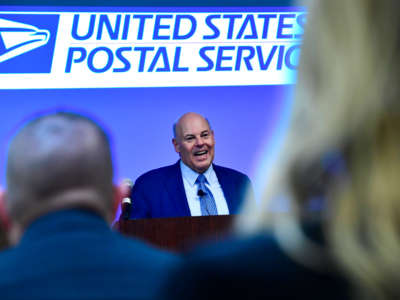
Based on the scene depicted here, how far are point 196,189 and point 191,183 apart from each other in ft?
0.33

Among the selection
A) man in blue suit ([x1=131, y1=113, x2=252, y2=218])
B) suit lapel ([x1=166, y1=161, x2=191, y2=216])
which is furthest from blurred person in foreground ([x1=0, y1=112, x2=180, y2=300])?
suit lapel ([x1=166, y1=161, x2=191, y2=216])

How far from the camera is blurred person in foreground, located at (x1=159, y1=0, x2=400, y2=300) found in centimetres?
62

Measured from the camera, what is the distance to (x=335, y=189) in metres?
0.65

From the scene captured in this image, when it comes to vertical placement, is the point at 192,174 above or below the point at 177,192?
above

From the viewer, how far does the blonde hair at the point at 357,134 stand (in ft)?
2.02

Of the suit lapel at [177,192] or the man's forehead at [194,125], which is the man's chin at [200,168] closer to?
the suit lapel at [177,192]

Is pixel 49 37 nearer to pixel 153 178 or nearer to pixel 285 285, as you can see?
pixel 153 178

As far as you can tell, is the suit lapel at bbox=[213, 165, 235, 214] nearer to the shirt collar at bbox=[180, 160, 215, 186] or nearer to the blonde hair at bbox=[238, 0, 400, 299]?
the shirt collar at bbox=[180, 160, 215, 186]

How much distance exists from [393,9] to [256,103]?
550 centimetres

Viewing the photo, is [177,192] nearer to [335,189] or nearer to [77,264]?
[77,264]

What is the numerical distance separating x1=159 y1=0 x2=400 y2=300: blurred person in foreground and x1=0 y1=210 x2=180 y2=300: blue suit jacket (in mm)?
552

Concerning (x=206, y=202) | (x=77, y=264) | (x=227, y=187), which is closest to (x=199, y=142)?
(x=227, y=187)

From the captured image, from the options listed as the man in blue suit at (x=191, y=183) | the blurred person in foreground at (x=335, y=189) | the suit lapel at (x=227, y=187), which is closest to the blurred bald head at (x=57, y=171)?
the blurred person in foreground at (x=335, y=189)

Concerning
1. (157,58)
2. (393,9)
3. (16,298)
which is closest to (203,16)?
(157,58)
